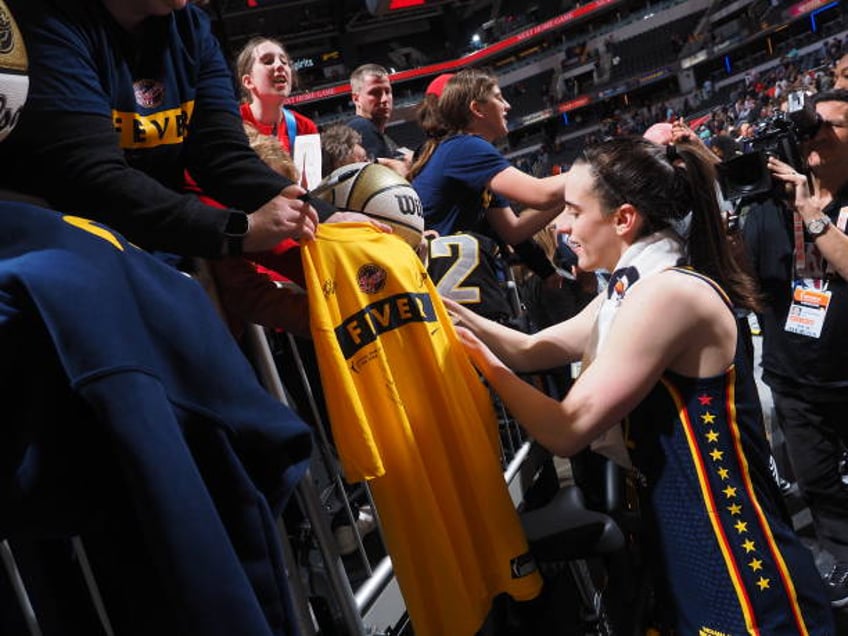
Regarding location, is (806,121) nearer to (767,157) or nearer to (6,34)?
(767,157)

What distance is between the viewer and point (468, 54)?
2927cm

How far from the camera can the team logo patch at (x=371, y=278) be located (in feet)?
5.07

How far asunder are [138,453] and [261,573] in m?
0.24

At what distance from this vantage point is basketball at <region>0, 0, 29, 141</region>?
784 mm

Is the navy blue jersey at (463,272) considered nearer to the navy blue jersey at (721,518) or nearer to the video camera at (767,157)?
the navy blue jersey at (721,518)

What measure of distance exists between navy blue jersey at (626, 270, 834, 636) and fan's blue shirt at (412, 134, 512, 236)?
115 cm

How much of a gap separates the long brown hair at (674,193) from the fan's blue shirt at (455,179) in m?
0.69

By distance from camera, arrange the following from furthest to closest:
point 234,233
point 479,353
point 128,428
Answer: point 479,353 < point 234,233 < point 128,428

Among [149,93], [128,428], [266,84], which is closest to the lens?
[128,428]

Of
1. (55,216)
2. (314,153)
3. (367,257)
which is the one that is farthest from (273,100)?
(55,216)

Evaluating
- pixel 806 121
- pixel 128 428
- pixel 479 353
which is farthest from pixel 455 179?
pixel 128 428

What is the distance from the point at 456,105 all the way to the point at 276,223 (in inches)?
64.8

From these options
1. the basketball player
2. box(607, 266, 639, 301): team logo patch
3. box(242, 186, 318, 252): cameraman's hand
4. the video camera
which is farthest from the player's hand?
the video camera

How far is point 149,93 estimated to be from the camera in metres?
1.38
